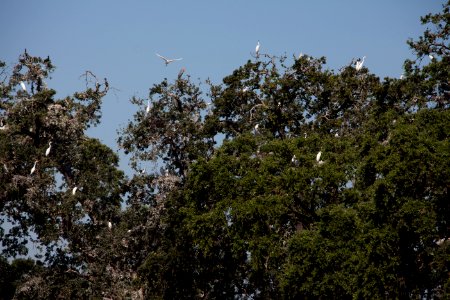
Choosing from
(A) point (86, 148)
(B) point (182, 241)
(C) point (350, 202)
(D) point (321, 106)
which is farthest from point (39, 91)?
(C) point (350, 202)

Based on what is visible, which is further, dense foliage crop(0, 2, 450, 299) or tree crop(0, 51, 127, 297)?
tree crop(0, 51, 127, 297)

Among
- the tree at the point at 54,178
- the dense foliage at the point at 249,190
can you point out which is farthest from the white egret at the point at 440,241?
the tree at the point at 54,178

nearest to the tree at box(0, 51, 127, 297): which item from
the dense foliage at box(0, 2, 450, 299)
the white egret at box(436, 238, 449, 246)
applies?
the dense foliage at box(0, 2, 450, 299)

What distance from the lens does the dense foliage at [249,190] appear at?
1894 centimetres

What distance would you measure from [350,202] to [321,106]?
32.1 feet

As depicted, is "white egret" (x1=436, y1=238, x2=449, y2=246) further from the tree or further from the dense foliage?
the tree

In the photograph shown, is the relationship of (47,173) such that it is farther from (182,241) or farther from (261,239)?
(261,239)

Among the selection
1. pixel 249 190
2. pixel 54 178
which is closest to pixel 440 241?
pixel 249 190

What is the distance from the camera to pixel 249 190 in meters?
22.0

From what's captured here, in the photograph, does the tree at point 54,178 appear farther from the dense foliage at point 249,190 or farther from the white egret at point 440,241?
the white egret at point 440,241

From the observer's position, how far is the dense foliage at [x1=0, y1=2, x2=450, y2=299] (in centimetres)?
1894

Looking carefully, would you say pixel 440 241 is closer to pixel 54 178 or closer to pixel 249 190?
pixel 249 190

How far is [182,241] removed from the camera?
26.3 m

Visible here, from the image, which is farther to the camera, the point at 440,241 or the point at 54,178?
the point at 54,178
